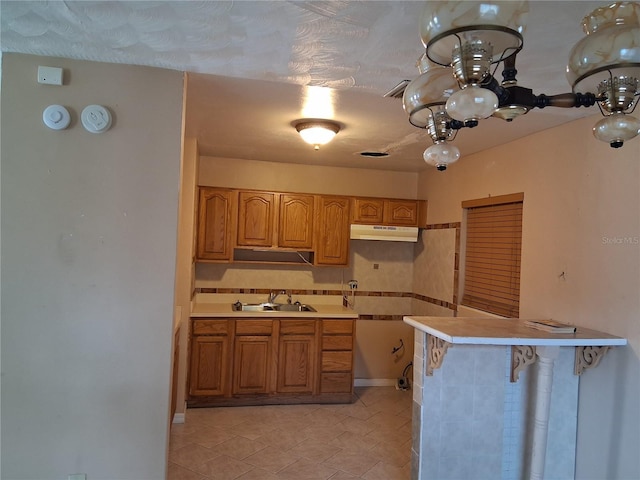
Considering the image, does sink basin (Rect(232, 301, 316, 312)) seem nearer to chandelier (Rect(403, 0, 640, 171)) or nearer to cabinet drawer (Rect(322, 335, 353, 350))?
cabinet drawer (Rect(322, 335, 353, 350))

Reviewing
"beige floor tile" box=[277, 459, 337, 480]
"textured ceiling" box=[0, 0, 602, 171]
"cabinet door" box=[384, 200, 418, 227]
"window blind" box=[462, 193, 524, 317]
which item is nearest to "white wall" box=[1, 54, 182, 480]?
"textured ceiling" box=[0, 0, 602, 171]

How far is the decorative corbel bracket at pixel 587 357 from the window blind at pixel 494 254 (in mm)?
724

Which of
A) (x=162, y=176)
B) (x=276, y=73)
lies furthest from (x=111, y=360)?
(x=276, y=73)

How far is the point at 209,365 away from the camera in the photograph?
13.8 feet

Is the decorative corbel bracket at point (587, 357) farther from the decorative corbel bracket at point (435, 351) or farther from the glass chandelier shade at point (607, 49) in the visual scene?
the glass chandelier shade at point (607, 49)

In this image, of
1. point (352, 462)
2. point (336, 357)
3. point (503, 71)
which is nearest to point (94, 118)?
point (503, 71)

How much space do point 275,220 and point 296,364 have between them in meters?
1.50

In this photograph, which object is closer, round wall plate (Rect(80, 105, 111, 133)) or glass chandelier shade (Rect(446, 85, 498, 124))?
glass chandelier shade (Rect(446, 85, 498, 124))

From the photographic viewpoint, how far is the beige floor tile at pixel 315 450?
3.35 metres

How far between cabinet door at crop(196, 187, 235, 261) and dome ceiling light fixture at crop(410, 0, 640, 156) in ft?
10.9

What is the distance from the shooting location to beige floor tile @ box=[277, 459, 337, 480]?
3.05m

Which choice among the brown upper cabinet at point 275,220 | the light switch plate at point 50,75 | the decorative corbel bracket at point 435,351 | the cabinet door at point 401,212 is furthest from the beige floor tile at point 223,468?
→ the cabinet door at point 401,212

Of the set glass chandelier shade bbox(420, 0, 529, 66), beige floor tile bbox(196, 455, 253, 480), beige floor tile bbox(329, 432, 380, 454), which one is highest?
glass chandelier shade bbox(420, 0, 529, 66)

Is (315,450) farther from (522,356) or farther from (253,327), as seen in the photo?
(522,356)
